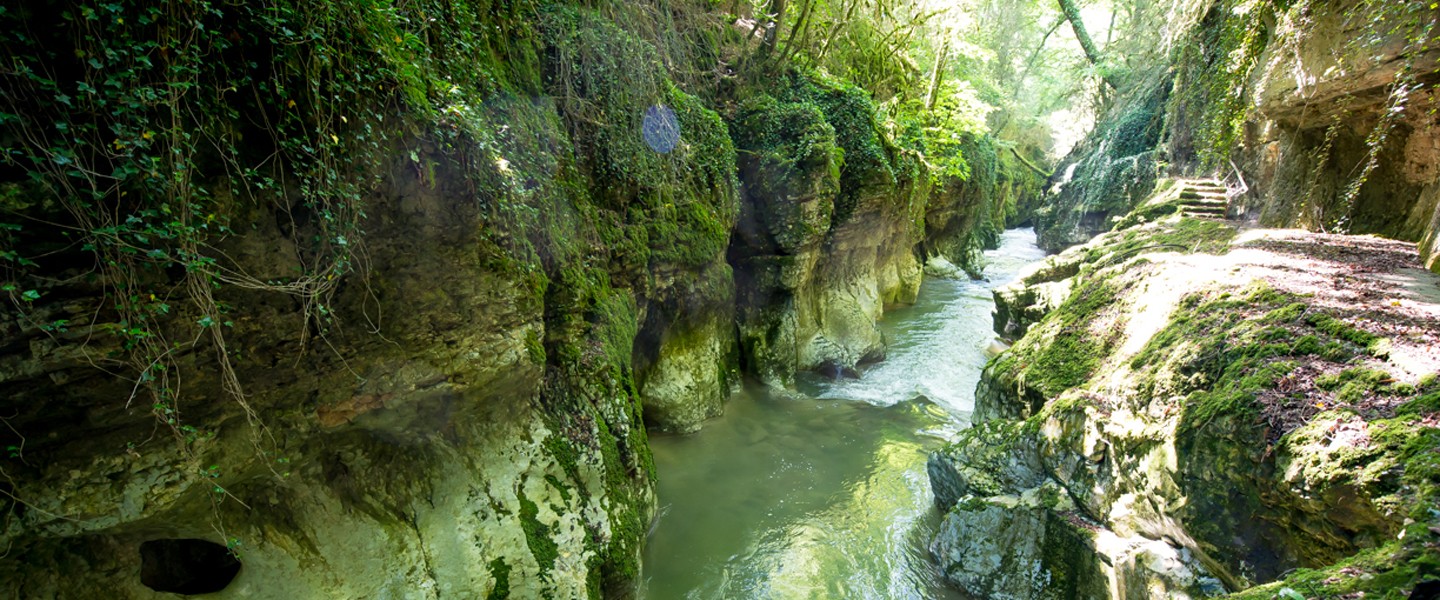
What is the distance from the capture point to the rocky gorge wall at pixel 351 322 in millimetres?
2371

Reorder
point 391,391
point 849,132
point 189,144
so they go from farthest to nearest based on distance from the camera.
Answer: point 849,132 → point 391,391 → point 189,144

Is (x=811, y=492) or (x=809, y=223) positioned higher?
(x=809, y=223)

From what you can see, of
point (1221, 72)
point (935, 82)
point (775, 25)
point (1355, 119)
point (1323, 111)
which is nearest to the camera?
point (1355, 119)

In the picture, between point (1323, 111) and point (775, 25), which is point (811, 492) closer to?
point (1323, 111)

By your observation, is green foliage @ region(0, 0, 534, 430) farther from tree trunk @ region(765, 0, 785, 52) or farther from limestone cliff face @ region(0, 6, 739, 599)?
tree trunk @ region(765, 0, 785, 52)

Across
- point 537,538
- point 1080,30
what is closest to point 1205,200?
point 1080,30

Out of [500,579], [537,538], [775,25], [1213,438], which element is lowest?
[500,579]

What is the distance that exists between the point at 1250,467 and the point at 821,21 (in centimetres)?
1035

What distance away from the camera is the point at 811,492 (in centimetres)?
641

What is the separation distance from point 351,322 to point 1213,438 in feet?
17.1

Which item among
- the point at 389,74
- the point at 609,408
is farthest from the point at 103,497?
the point at 609,408

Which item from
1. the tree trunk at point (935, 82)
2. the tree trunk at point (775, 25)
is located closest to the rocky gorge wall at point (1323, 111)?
the tree trunk at point (935, 82)

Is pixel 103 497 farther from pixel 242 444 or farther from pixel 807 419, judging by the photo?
pixel 807 419

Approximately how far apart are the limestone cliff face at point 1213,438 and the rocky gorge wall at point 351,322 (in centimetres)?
345
